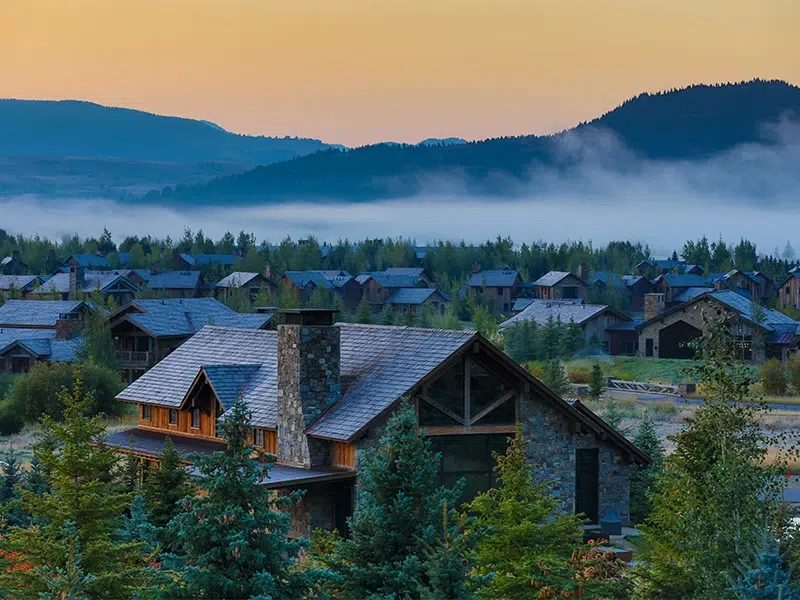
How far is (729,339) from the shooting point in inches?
974

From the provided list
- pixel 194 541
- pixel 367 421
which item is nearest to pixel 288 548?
pixel 194 541

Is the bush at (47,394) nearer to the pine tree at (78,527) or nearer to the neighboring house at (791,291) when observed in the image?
the pine tree at (78,527)

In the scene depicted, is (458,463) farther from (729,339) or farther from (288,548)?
(288,548)

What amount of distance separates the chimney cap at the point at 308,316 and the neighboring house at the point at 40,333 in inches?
1755

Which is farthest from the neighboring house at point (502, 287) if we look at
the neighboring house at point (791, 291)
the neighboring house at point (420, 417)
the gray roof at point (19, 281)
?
the neighboring house at point (420, 417)

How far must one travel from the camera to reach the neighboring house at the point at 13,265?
184 meters

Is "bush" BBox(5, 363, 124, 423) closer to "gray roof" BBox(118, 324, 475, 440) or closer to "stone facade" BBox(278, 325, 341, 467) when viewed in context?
"gray roof" BBox(118, 324, 475, 440)

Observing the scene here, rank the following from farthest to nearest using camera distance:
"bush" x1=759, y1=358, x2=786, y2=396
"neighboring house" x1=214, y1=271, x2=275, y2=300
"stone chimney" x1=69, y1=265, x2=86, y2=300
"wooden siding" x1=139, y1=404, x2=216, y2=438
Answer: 1. "neighboring house" x1=214, y1=271, x2=275, y2=300
2. "stone chimney" x1=69, y1=265, x2=86, y2=300
3. "bush" x1=759, y1=358, x2=786, y2=396
4. "wooden siding" x1=139, y1=404, x2=216, y2=438

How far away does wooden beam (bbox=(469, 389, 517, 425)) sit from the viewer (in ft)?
113

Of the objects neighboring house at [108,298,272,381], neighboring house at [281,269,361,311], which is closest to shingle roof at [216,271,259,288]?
neighboring house at [281,269,361,311]

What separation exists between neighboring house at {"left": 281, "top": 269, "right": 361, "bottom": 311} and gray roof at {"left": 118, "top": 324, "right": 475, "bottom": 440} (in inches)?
4275

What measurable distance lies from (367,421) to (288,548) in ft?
45.4

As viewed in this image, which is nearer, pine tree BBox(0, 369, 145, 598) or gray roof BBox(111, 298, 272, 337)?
pine tree BBox(0, 369, 145, 598)

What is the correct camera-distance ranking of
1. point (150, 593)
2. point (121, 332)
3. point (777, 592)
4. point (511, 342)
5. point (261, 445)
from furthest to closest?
point (511, 342) < point (121, 332) < point (261, 445) < point (150, 593) < point (777, 592)
